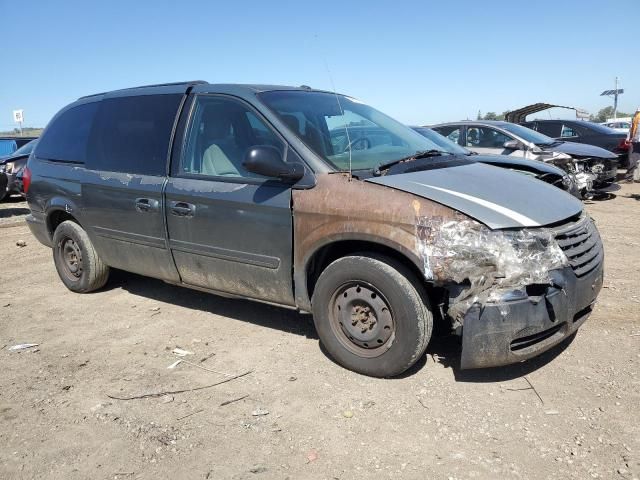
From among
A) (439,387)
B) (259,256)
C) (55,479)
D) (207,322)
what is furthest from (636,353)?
(55,479)

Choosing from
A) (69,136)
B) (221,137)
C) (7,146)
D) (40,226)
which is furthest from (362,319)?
(7,146)

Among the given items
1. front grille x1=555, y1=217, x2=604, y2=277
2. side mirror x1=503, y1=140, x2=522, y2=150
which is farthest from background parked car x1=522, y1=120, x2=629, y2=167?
front grille x1=555, y1=217, x2=604, y2=277

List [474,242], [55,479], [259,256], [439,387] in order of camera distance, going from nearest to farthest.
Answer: [55,479] < [474,242] < [439,387] < [259,256]


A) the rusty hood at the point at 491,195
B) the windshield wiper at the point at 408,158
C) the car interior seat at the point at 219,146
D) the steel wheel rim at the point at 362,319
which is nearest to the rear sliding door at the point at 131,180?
the car interior seat at the point at 219,146

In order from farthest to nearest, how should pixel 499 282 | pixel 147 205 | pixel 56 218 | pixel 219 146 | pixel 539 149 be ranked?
pixel 539 149 < pixel 56 218 < pixel 147 205 < pixel 219 146 < pixel 499 282

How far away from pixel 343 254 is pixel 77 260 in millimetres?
3196

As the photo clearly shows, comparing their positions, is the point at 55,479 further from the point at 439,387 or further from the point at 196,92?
the point at 196,92

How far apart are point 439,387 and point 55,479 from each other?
216 cm

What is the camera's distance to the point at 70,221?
5.27m

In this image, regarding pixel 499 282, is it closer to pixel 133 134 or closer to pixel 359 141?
pixel 359 141

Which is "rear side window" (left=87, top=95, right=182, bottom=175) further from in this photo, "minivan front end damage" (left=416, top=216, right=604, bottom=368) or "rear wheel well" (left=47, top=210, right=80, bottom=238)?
"minivan front end damage" (left=416, top=216, right=604, bottom=368)

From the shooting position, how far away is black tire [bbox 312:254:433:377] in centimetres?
312

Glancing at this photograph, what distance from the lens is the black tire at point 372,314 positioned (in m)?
3.12

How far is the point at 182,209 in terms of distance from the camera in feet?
13.2
